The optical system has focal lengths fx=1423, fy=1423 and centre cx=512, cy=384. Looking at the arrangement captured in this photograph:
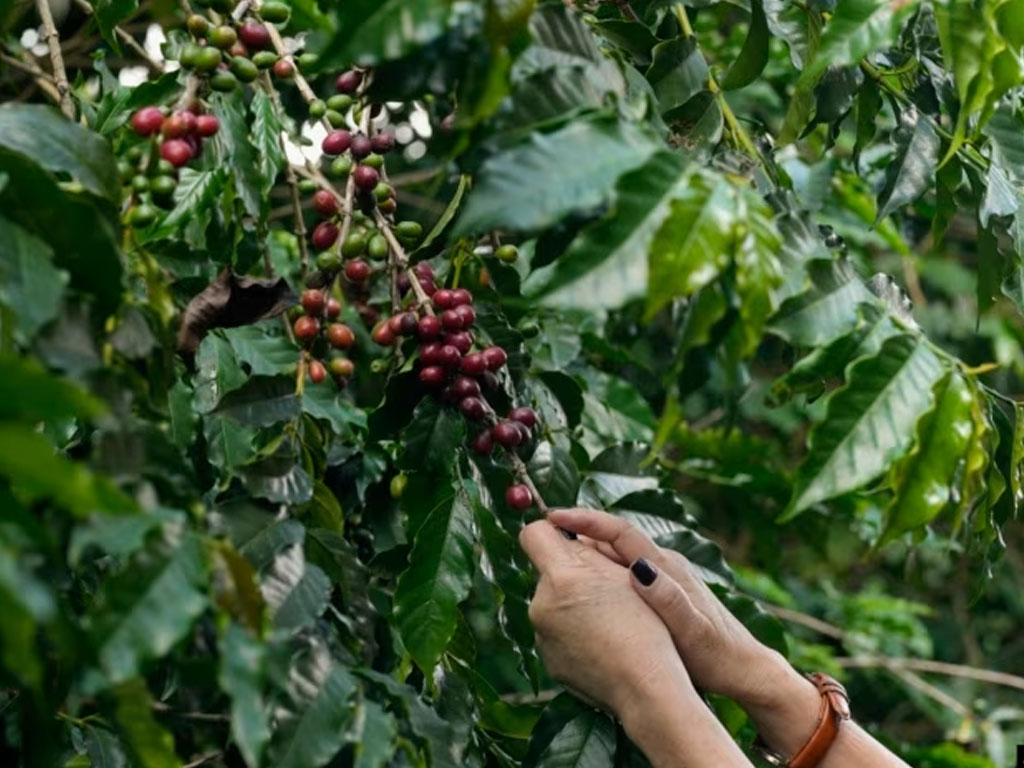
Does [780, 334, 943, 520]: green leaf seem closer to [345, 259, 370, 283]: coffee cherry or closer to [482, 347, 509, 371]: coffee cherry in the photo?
[482, 347, 509, 371]: coffee cherry

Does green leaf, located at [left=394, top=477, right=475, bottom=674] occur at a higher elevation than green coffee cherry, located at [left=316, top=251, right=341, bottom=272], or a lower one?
lower

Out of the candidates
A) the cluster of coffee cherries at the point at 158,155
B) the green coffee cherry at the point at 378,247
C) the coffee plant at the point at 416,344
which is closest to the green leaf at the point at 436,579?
Answer: the coffee plant at the point at 416,344

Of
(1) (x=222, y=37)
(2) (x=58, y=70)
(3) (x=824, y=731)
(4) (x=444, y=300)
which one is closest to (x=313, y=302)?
(4) (x=444, y=300)

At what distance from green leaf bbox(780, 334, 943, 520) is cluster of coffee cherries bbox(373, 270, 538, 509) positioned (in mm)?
358

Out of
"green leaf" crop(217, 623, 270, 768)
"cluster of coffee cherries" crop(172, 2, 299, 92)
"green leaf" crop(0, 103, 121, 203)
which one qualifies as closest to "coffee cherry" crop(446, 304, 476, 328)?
"cluster of coffee cherries" crop(172, 2, 299, 92)

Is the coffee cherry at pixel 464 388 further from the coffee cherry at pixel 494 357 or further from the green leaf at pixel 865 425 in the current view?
the green leaf at pixel 865 425

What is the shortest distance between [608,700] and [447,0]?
62cm

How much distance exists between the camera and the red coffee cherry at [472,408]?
117 cm

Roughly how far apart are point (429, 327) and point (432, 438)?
0.10 metres

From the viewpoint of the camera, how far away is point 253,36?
4.04 ft

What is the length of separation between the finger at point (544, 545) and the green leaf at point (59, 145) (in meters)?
0.46

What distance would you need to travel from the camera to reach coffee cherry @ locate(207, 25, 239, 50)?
1177 millimetres

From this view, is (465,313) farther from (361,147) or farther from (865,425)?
(865,425)

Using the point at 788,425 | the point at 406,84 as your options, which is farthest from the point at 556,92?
the point at 788,425
